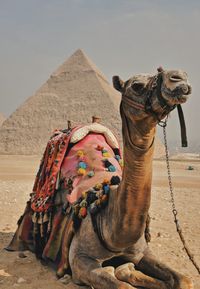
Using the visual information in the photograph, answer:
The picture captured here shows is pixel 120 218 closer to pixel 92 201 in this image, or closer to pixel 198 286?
pixel 92 201

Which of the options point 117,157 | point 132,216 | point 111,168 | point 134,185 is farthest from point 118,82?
point 117,157

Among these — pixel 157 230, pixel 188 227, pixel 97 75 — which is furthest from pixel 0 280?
pixel 97 75

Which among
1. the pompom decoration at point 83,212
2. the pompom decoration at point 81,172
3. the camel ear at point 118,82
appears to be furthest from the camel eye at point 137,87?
the pompom decoration at point 81,172

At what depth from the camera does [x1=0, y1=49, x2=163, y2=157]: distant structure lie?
94562 mm

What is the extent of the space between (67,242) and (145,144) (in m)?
1.67

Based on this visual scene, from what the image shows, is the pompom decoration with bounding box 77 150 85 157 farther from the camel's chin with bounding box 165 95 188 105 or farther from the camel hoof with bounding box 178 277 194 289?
the camel's chin with bounding box 165 95 188 105

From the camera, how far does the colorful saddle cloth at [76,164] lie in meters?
5.09

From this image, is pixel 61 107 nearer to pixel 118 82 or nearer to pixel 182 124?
pixel 118 82

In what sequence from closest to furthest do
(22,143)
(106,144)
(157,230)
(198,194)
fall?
(106,144) → (157,230) → (198,194) → (22,143)

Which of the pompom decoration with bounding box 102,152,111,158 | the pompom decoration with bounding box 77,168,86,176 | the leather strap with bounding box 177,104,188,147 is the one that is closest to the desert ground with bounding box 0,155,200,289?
the pompom decoration with bounding box 77,168,86,176

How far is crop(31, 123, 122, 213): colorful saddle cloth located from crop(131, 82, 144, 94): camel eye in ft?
5.82

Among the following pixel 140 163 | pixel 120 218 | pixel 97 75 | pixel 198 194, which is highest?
pixel 97 75

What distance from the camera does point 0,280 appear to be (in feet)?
15.1

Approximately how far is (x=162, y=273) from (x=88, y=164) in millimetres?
1714
